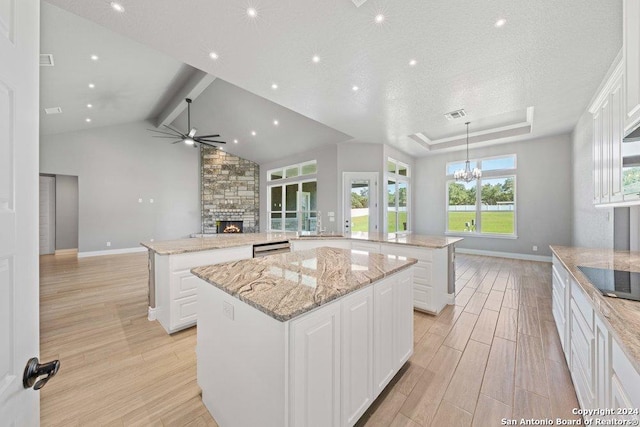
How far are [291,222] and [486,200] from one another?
18.7ft

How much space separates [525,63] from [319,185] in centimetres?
462

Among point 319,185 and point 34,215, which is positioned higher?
point 319,185

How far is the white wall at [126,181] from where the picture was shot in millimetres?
6418

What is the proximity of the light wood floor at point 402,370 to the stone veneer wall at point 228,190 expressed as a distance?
5302mm

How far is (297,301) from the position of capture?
1107mm

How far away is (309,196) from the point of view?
7.14m

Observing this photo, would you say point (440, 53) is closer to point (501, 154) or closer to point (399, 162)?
point (399, 162)

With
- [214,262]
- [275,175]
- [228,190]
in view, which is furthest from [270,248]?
[228,190]

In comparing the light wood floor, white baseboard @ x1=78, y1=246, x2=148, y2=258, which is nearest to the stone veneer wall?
white baseboard @ x1=78, y1=246, x2=148, y2=258

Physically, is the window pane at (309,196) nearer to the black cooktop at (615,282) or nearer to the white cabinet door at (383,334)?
the white cabinet door at (383,334)

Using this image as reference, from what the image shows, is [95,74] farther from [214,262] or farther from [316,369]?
[316,369]

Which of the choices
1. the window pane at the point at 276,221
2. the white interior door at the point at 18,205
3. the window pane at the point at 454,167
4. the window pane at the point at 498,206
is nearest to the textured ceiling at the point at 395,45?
the white interior door at the point at 18,205

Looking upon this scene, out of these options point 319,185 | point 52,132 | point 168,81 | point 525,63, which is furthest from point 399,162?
point 52,132

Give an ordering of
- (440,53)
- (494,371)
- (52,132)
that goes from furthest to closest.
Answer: (52,132), (440,53), (494,371)
